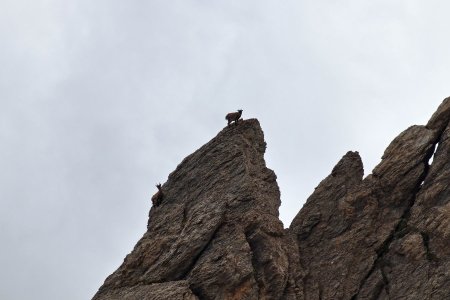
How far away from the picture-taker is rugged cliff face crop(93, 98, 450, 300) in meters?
38.8

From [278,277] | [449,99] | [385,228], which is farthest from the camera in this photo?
[449,99]

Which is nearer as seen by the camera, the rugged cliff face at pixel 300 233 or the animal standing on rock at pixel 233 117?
the rugged cliff face at pixel 300 233

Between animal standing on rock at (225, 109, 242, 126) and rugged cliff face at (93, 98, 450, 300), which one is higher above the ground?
animal standing on rock at (225, 109, 242, 126)

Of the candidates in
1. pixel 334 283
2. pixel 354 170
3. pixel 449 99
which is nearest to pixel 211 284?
pixel 334 283

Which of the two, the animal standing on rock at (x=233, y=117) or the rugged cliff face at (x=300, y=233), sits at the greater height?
the animal standing on rock at (x=233, y=117)

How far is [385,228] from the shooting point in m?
42.5

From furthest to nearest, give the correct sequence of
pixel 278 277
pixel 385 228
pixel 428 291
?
pixel 385 228 → pixel 278 277 → pixel 428 291

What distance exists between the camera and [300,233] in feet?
149

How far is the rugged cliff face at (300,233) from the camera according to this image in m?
38.8

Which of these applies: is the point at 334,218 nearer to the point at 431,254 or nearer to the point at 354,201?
the point at 354,201

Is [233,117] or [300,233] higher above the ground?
[233,117]

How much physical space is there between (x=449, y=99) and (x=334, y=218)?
12465 mm

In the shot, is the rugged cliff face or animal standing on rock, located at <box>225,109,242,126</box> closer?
the rugged cliff face

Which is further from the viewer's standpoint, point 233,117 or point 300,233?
point 233,117
